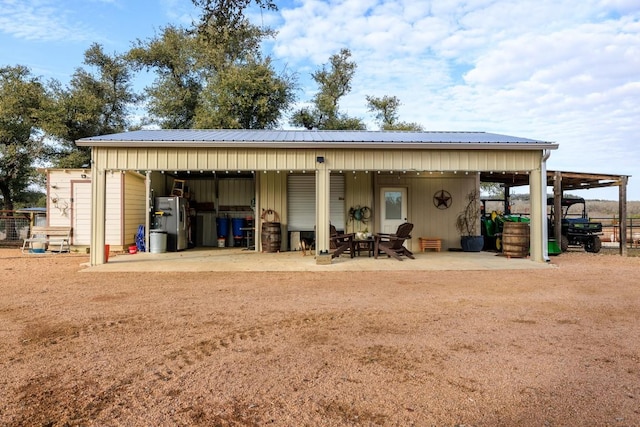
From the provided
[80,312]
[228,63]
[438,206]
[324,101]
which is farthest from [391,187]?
[228,63]

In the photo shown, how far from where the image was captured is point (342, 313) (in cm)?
471

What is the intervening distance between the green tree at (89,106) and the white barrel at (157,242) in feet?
31.7

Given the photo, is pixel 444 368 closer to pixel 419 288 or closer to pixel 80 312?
pixel 419 288

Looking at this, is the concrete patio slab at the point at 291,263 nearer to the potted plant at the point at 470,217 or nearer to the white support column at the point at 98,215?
the white support column at the point at 98,215

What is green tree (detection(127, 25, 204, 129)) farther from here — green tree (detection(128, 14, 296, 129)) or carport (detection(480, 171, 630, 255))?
carport (detection(480, 171, 630, 255))

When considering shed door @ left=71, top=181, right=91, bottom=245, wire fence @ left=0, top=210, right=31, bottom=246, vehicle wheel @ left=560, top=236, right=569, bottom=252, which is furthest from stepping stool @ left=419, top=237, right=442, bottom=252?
wire fence @ left=0, top=210, right=31, bottom=246

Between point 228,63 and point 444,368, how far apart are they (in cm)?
2123

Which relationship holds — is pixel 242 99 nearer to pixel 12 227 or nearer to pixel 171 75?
pixel 171 75

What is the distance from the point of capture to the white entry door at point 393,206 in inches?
458

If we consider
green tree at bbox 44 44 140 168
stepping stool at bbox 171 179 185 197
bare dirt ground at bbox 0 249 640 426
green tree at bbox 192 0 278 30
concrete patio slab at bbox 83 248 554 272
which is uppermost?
green tree at bbox 44 44 140 168

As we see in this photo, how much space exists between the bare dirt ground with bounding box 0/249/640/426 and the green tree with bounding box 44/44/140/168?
550 inches

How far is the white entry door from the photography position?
458 inches

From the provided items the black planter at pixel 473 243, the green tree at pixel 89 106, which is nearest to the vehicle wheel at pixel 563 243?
the black planter at pixel 473 243

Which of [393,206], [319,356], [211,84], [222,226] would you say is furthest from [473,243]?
[211,84]
